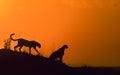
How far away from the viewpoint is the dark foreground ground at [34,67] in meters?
5.04

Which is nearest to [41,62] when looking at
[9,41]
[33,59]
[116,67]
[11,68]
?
[33,59]

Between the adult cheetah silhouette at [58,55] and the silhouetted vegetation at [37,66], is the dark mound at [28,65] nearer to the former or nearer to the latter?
the silhouetted vegetation at [37,66]

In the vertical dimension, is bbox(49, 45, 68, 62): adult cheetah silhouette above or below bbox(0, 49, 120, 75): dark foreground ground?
above

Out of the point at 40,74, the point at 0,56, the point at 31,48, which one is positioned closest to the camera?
the point at 40,74

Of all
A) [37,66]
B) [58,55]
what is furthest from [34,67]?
[58,55]

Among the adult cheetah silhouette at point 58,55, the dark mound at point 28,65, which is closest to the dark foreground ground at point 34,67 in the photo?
the dark mound at point 28,65

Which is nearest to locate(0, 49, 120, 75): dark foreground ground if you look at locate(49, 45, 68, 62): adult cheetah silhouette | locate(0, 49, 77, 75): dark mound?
locate(0, 49, 77, 75): dark mound

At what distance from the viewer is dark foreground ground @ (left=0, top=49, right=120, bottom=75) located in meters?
5.04

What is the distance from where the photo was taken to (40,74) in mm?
5027

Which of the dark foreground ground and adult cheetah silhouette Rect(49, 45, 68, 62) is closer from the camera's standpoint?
the dark foreground ground

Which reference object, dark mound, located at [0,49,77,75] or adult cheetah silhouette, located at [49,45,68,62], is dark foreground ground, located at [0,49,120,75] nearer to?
dark mound, located at [0,49,77,75]

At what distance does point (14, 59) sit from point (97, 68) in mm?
1405

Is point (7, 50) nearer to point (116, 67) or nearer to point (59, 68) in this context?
point (59, 68)

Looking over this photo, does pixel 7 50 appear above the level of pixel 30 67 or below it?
above
